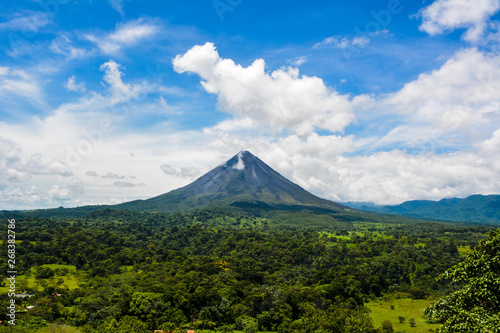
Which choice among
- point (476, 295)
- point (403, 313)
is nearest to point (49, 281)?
point (403, 313)

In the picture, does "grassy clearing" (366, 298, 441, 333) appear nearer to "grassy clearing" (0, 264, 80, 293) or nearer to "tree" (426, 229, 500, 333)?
"tree" (426, 229, 500, 333)

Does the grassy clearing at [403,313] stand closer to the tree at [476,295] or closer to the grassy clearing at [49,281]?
the tree at [476,295]

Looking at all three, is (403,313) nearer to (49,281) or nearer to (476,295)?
(476,295)

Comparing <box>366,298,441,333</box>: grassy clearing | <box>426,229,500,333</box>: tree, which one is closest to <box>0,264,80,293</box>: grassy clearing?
<box>366,298,441,333</box>: grassy clearing

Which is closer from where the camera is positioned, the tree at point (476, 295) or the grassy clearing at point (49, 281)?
the tree at point (476, 295)

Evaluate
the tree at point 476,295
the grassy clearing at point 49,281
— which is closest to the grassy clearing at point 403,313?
the tree at point 476,295

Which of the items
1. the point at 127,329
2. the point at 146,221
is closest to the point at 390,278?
the point at 127,329

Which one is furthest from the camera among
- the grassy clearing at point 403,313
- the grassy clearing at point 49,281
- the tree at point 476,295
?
the grassy clearing at point 49,281
